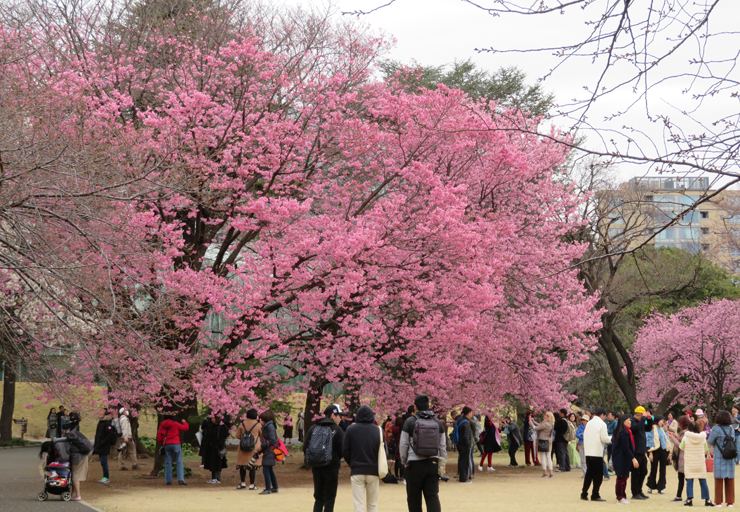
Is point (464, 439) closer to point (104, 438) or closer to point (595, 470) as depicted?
point (595, 470)

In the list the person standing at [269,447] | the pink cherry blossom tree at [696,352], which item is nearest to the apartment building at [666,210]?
the pink cherry blossom tree at [696,352]

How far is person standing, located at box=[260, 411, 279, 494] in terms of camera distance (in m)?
14.4

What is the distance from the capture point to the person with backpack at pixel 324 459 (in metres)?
9.77

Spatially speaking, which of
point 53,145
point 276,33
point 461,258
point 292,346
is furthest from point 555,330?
point 53,145

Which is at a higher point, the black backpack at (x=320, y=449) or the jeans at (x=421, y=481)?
the black backpack at (x=320, y=449)

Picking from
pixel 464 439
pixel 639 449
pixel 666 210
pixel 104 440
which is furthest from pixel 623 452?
pixel 104 440

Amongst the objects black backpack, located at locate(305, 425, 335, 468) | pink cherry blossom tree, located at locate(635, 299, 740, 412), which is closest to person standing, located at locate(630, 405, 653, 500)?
black backpack, located at locate(305, 425, 335, 468)

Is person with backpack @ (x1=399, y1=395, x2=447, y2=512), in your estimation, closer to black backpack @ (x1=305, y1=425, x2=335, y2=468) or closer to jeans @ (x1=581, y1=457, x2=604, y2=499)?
black backpack @ (x1=305, y1=425, x2=335, y2=468)

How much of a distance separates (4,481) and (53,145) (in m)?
9.98

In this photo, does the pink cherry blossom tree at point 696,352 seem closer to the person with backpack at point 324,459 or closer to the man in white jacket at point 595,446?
the man in white jacket at point 595,446

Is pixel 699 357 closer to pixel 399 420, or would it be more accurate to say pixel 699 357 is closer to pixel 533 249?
pixel 533 249

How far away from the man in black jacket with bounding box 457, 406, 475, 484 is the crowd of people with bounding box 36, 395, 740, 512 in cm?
2

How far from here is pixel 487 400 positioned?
21031 mm

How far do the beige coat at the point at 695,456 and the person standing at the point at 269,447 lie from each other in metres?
7.45
